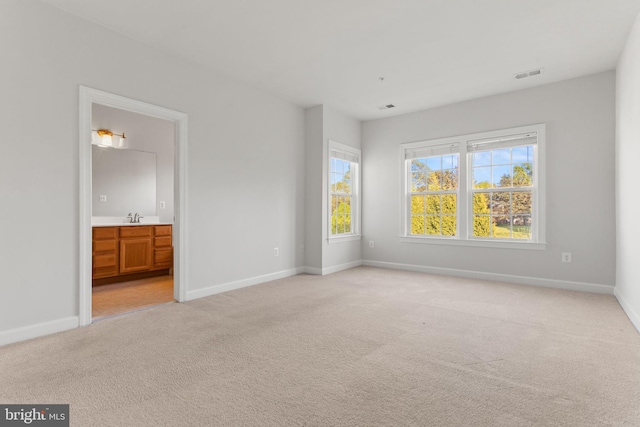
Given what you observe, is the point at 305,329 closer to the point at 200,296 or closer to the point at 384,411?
the point at 384,411

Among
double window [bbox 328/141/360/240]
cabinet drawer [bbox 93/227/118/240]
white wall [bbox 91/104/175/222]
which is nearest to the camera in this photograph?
cabinet drawer [bbox 93/227/118/240]

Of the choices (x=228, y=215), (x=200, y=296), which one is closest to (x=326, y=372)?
(x=200, y=296)

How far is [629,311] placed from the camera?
10.4ft

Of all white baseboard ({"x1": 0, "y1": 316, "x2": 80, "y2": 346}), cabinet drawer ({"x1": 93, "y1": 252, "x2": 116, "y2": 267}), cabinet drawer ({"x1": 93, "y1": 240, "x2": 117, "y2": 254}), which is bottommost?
white baseboard ({"x1": 0, "y1": 316, "x2": 80, "y2": 346})

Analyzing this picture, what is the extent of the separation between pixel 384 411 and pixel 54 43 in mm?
3736

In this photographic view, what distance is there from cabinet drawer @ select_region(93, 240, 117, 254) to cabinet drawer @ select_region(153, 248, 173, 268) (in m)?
0.63

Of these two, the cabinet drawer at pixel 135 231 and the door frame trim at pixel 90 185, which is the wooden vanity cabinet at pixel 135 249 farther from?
the door frame trim at pixel 90 185

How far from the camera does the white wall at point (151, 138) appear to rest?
5.18m

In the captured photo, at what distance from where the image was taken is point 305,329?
2.88 metres

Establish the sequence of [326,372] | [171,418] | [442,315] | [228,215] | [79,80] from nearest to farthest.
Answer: [171,418] < [326,372] < [79,80] < [442,315] < [228,215]

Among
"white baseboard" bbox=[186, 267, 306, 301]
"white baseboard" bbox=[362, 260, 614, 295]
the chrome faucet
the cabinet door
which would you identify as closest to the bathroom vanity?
the cabinet door

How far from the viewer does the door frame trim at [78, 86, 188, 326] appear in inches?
116

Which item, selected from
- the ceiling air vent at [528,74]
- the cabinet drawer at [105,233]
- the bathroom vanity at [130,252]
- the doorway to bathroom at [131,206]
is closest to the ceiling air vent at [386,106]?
the ceiling air vent at [528,74]

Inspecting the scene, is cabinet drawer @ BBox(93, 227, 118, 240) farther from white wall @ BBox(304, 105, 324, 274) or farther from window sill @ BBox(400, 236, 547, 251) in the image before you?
window sill @ BBox(400, 236, 547, 251)
